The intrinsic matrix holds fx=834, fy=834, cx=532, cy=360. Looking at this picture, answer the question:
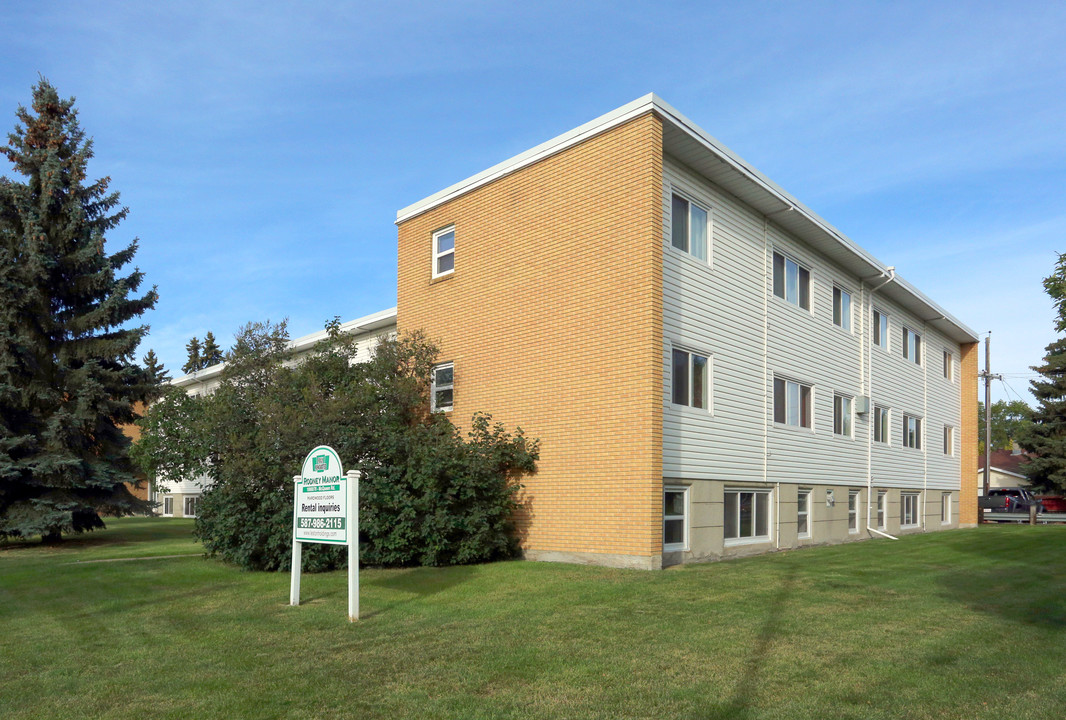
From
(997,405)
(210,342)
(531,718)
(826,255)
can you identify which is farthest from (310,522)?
(997,405)

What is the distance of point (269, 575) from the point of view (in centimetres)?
1479

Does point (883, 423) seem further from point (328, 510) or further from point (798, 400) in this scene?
point (328, 510)

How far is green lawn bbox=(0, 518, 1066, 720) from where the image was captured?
6.46 meters

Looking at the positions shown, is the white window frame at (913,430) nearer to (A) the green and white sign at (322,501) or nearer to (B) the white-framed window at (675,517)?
(B) the white-framed window at (675,517)

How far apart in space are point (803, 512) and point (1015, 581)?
25.0 ft

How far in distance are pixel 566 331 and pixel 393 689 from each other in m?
10.6

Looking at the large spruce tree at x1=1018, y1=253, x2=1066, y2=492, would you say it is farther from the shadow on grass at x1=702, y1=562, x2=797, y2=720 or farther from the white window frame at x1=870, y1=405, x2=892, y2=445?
the shadow on grass at x1=702, y1=562, x2=797, y2=720

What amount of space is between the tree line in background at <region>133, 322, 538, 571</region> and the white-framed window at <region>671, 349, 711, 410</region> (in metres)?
3.14

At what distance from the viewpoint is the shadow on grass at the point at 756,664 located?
244 inches

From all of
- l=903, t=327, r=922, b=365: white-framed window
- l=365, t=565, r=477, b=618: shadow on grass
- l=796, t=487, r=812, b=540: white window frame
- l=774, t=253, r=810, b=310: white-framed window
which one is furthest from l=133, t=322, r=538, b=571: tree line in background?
l=903, t=327, r=922, b=365: white-framed window

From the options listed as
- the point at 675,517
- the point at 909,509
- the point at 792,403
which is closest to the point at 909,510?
the point at 909,509

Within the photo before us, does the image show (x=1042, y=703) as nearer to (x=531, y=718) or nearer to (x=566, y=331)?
(x=531, y=718)

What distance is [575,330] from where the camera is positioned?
16.6 metres

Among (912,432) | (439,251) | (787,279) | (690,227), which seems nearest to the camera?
(690,227)
